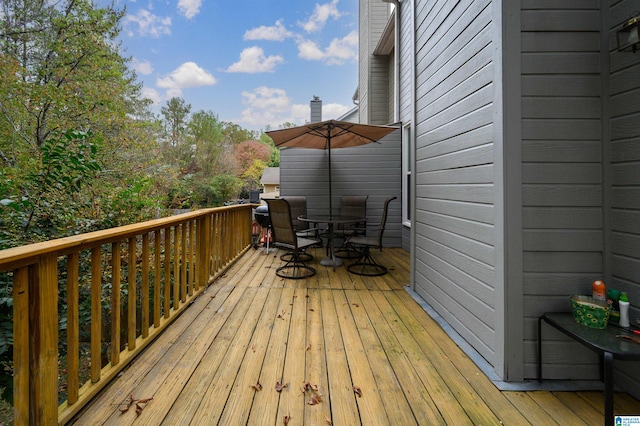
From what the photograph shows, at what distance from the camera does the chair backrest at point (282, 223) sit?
3.56 metres

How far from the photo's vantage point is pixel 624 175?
5.10ft

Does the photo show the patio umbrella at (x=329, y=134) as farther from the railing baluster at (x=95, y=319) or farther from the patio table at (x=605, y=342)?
the patio table at (x=605, y=342)

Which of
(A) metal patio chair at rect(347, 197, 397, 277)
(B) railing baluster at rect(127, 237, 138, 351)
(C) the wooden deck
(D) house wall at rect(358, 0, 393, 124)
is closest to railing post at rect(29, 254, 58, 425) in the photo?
(C) the wooden deck

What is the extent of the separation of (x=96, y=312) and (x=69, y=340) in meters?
0.19

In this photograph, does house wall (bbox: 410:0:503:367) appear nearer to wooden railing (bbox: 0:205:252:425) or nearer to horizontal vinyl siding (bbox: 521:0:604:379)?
horizontal vinyl siding (bbox: 521:0:604:379)

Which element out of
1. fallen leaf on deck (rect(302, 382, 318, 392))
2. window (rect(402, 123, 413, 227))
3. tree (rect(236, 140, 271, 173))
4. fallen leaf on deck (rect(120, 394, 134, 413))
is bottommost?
fallen leaf on deck (rect(302, 382, 318, 392))

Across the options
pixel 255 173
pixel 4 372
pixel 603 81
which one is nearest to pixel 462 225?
pixel 603 81

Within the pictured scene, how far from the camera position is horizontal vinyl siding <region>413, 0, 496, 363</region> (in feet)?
6.06

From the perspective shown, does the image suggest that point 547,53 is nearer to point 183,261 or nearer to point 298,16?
point 183,261

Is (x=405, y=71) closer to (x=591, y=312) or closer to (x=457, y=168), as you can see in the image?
(x=457, y=168)

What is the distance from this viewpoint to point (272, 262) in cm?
454

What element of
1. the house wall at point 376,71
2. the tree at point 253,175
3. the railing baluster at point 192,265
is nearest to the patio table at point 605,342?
the railing baluster at point 192,265

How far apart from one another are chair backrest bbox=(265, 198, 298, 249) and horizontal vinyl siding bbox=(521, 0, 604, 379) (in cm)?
249

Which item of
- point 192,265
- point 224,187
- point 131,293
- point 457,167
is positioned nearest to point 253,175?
point 224,187
